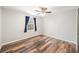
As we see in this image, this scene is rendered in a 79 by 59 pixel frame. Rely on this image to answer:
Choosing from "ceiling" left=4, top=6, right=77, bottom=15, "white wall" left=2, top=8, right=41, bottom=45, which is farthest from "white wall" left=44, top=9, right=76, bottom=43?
"white wall" left=2, top=8, right=41, bottom=45

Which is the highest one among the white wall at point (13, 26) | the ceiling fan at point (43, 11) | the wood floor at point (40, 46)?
the ceiling fan at point (43, 11)

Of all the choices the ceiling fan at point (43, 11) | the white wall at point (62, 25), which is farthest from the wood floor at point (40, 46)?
the ceiling fan at point (43, 11)

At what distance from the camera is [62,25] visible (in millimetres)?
1692

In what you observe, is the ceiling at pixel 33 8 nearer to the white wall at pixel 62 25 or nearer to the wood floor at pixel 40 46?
the white wall at pixel 62 25

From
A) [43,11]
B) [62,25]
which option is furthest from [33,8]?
[62,25]

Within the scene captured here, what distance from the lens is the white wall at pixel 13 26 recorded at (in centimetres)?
162

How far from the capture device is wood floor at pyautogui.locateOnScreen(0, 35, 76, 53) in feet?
5.44

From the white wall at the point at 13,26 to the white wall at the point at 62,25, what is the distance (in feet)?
0.65

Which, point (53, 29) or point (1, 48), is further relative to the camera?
point (53, 29)
